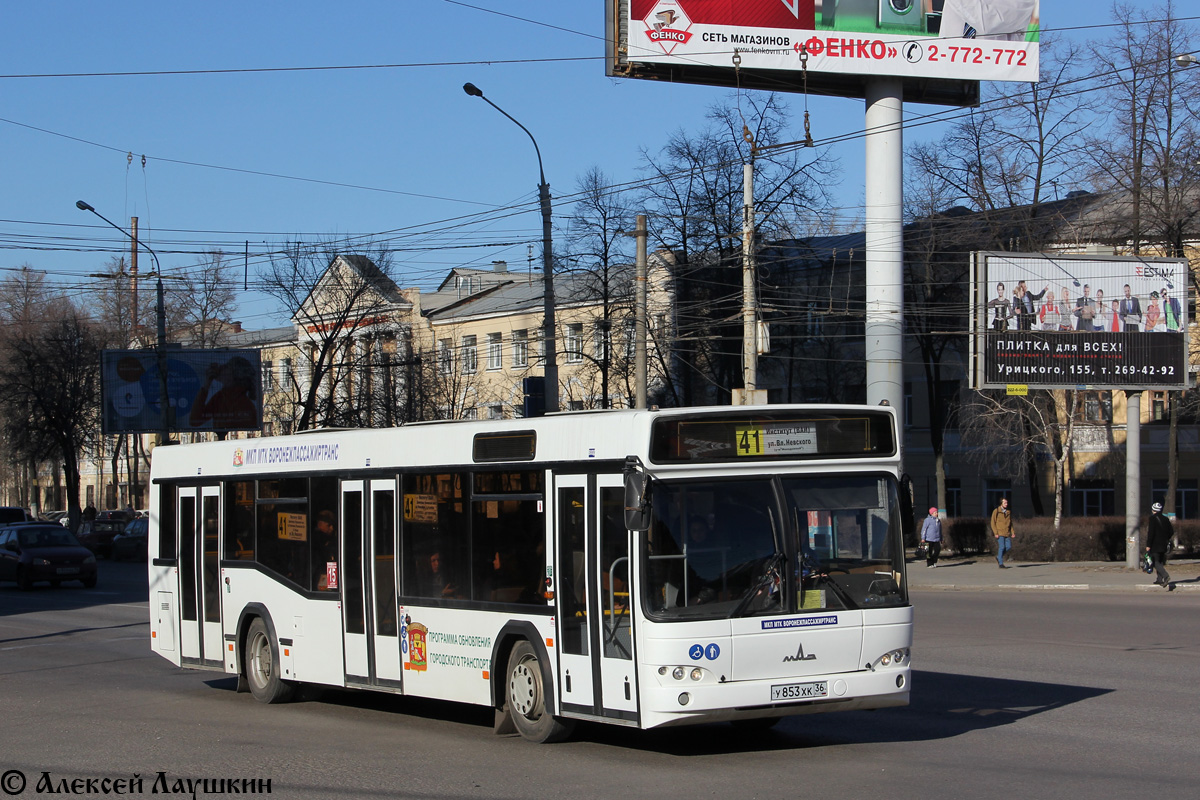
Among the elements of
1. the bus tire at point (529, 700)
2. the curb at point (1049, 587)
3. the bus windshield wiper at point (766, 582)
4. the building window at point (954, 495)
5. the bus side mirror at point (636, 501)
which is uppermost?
the bus side mirror at point (636, 501)

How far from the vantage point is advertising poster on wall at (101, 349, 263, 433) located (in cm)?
4997

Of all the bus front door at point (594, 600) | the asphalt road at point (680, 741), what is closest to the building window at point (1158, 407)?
the asphalt road at point (680, 741)

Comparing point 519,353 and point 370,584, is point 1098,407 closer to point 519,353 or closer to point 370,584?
point 519,353

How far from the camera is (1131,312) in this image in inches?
1155

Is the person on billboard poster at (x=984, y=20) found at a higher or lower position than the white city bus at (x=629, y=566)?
higher

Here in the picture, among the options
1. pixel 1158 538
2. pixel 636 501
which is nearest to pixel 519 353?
pixel 1158 538

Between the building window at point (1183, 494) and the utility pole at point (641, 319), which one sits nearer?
the utility pole at point (641, 319)

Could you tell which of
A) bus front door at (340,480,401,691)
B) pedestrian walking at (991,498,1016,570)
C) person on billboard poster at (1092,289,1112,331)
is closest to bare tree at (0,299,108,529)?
pedestrian walking at (991,498,1016,570)

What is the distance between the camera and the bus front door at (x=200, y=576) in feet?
42.7

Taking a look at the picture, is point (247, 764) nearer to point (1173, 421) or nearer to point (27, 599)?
point (27, 599)

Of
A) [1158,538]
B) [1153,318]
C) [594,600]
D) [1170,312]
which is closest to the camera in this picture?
[594,600]

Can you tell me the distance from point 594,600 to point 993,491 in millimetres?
44316

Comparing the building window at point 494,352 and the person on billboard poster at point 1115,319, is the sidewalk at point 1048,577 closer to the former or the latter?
the person on billboard poster at point 1115,319

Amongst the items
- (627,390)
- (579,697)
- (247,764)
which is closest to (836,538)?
(579,697)
